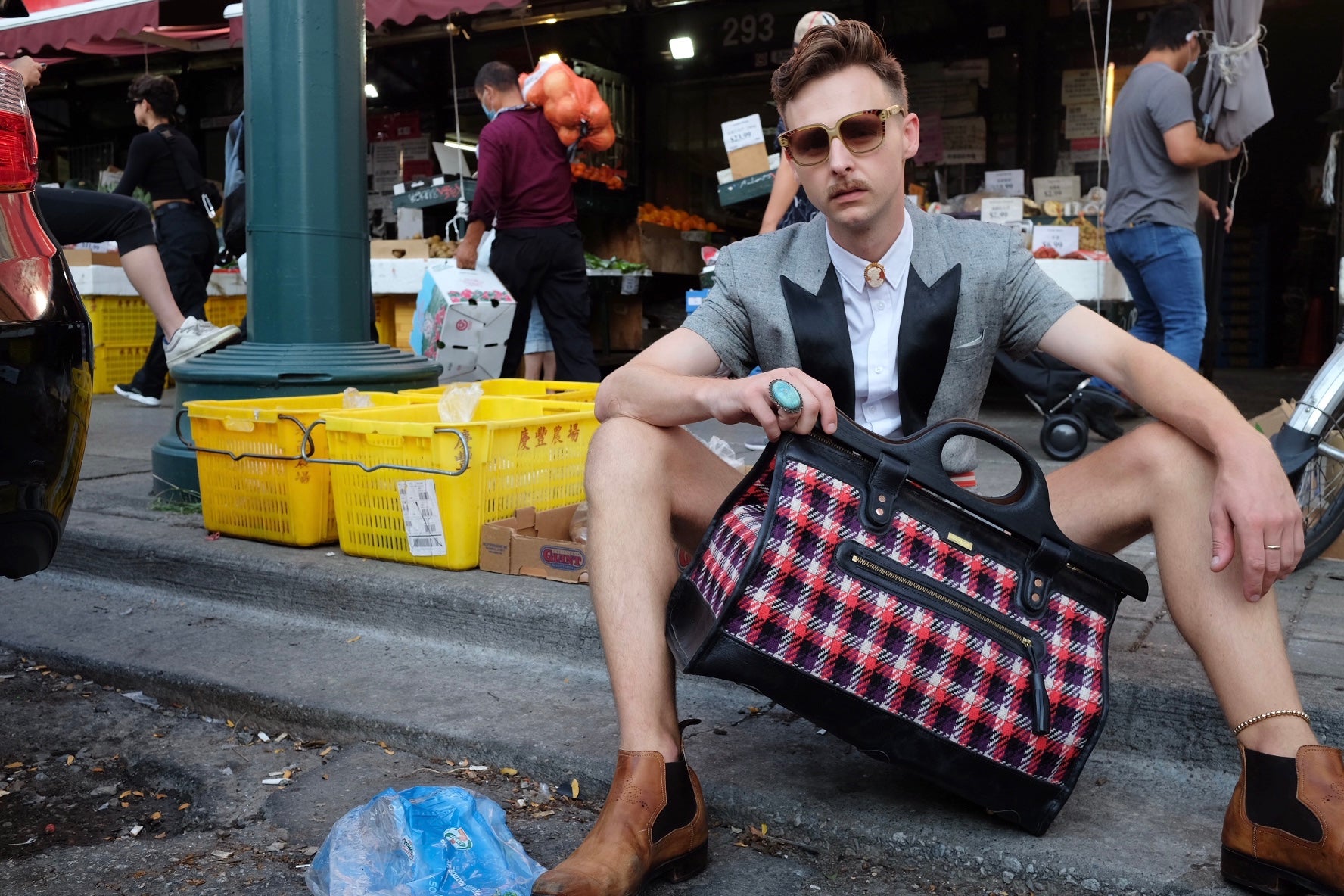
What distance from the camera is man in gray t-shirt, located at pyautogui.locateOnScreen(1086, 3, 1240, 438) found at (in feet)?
17.0

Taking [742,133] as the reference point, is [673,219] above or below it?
below

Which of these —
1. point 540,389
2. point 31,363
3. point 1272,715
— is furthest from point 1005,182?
point 31,363

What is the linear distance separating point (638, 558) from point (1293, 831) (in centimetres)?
115

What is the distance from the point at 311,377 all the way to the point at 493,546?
47.5 inches

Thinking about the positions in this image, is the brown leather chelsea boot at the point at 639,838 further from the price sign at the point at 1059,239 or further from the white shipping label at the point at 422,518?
the price sign at the point at 1059,239

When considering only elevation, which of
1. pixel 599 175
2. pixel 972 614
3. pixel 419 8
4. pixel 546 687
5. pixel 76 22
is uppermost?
pixel 76 22

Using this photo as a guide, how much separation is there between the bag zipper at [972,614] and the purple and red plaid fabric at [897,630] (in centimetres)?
1

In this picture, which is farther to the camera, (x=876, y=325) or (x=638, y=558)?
(x=876, y=325)

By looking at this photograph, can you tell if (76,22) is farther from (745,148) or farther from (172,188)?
(745,148)

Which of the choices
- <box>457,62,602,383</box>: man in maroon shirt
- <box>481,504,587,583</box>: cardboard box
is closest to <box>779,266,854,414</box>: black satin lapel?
<box>481,504,587,583</box>: cardboard box

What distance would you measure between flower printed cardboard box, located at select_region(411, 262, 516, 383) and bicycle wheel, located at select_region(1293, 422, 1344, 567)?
4.17m

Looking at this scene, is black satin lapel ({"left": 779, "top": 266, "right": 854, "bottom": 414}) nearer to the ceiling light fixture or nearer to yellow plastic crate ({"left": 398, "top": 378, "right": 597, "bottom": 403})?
yellow plastic crate ({"left": 398, "top": 378, "right": 597, "bottom": 403})

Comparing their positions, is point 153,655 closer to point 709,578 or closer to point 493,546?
point 493,546

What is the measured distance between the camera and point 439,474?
135 inches
